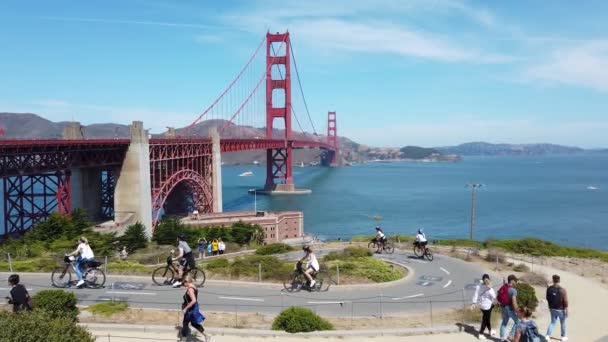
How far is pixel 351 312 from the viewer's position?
1131cm

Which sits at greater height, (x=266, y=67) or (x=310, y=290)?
(x=266, y=67)

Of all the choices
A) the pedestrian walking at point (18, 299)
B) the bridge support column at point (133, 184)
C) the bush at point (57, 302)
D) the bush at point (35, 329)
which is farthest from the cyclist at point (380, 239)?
the bridge support column at point (133, 184)

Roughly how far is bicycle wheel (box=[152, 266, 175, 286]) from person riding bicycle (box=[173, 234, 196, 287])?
0.52 meters

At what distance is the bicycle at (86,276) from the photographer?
12.9 metres

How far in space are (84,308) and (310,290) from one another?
199 inches

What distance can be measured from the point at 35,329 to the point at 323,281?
803 cm

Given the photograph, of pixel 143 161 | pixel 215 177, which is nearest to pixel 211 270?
pixel 143 161

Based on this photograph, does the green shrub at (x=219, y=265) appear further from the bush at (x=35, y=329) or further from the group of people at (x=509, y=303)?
the bush at (x=35, y=329)

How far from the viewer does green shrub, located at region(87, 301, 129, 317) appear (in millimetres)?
10797

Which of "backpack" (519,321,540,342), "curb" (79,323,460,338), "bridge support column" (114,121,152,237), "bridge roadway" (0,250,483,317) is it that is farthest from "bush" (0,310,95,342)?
"bridge support column" (114,121,152,237)

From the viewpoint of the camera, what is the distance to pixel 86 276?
13.4 meters

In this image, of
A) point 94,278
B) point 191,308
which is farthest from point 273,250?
point 191,308

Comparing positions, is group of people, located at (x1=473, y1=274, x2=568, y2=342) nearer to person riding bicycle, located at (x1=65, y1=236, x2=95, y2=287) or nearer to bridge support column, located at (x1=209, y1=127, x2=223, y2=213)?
person riding bicycle, located at (x1=65, y1=236, x2=95, y2=287)

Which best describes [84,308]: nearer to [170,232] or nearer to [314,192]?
[170,232]
